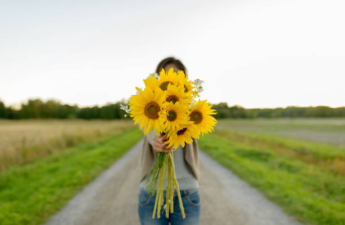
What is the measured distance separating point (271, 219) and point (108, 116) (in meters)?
63.4

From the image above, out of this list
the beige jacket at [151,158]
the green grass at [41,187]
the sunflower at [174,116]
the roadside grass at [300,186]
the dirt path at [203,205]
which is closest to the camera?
the sunflower at [174,116]

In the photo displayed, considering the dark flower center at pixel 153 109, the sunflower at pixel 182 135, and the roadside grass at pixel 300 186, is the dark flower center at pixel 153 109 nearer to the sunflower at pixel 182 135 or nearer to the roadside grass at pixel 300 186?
the sunflower at pixel 182 135

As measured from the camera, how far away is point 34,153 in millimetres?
9867

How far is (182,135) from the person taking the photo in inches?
55.3

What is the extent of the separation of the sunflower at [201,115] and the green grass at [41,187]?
4.00m

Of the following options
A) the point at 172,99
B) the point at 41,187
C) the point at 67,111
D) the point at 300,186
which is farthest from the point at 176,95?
the point at 67,111

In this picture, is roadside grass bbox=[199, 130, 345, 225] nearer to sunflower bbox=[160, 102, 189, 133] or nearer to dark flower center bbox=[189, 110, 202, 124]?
dark flower center bbox=[189, 110, 202, 124]

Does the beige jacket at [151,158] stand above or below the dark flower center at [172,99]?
below

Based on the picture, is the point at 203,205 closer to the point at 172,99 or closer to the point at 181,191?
the point at 181,191

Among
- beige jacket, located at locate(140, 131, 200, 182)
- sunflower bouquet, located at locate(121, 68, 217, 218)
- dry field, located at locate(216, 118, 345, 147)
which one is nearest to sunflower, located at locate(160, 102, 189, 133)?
sunflower bouquet, located at locate(121, 68, 217, 218)

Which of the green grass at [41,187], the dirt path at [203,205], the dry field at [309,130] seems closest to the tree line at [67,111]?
the dry field at [309,130]

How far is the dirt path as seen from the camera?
12.6ft

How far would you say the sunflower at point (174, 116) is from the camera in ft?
4.25

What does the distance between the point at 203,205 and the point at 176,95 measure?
366 centimetres
